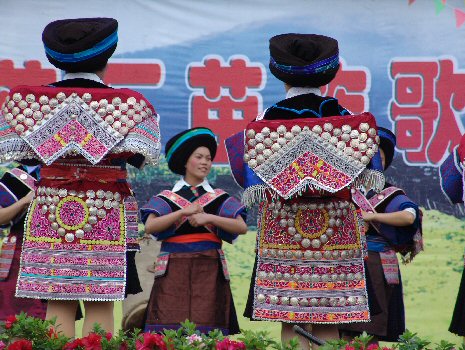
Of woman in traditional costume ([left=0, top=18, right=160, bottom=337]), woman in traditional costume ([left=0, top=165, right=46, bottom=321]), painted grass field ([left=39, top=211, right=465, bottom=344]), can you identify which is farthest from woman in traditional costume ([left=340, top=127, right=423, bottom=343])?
woman in traditional costume ([left=0, top=165, right=46, bottom=321])

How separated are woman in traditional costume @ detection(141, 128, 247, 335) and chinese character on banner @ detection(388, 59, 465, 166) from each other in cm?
139

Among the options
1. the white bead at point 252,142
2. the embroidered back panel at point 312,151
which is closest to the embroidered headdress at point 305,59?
the embroidered back panel at point 312,151

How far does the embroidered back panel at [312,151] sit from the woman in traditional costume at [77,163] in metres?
0.47

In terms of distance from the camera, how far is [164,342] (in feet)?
10.5

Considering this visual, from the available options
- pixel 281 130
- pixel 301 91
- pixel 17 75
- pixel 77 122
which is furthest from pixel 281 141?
pixel 17 75

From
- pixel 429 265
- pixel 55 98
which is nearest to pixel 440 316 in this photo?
pixel 429 265

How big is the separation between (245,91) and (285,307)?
221cm

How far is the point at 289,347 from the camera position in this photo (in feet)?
10.5

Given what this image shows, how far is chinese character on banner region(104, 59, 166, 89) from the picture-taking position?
6258 mm

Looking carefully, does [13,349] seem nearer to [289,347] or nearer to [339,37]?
[289,347]

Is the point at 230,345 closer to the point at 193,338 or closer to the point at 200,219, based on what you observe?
the point at 193,338

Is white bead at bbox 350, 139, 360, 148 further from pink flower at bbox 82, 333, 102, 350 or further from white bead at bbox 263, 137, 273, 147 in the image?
pink flower at bbox 82, 333, 102, 350

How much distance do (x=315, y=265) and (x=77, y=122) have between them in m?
1.17

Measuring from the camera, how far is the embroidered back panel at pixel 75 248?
14.3 feet
